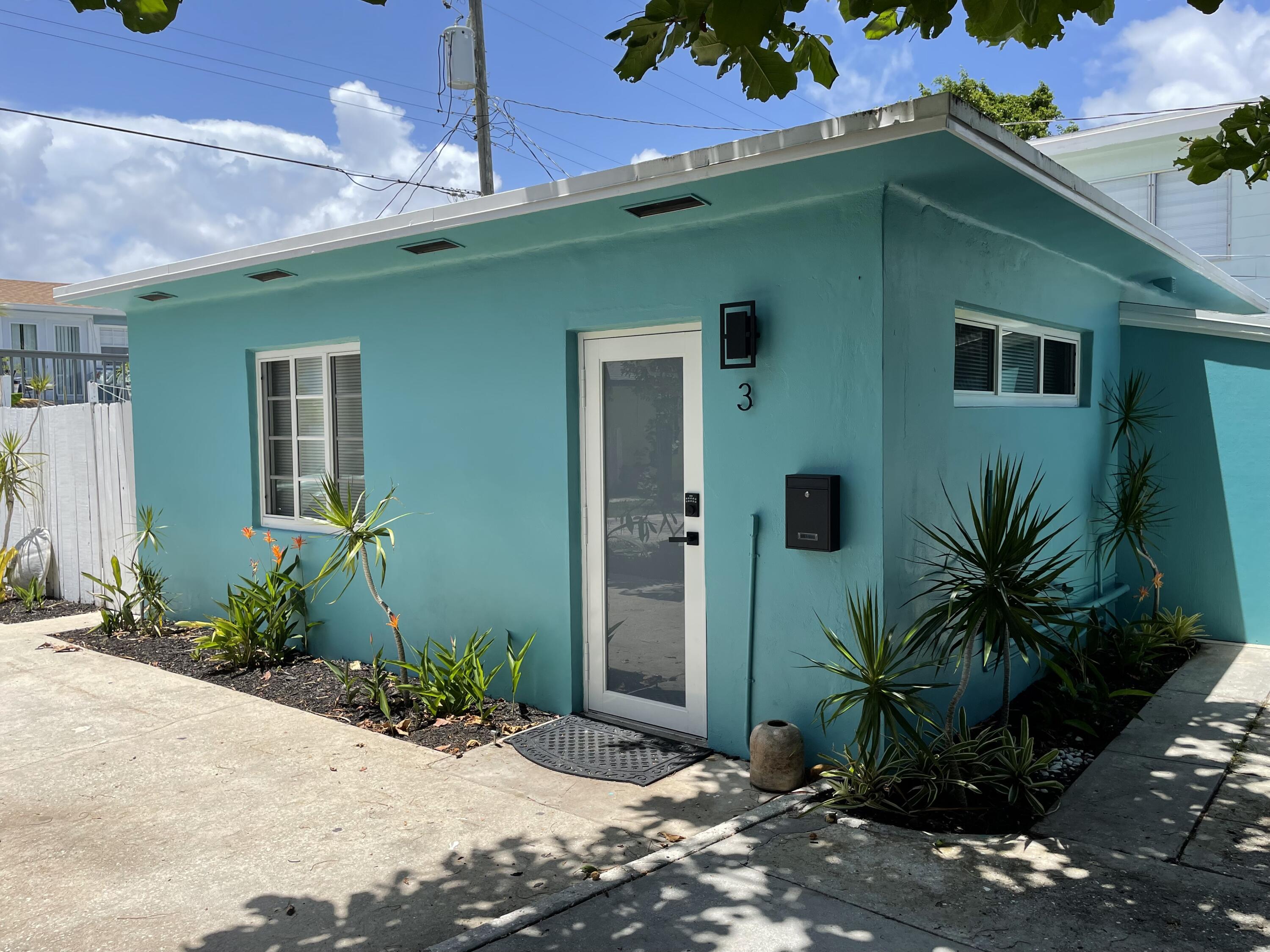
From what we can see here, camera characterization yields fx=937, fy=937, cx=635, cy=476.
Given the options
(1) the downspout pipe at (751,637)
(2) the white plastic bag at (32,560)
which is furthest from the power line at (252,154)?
(1) the downspout pipe at (751,637)

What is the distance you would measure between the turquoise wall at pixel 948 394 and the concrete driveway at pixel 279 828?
1593 mm

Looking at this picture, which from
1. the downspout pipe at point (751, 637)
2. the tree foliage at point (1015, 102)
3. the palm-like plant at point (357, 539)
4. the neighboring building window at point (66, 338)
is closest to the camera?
the downspout pipe at point (751, 637)

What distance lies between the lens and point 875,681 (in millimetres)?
4090

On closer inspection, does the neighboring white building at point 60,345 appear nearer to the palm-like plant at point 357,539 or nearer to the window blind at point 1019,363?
the palm-like plant at point 357,539

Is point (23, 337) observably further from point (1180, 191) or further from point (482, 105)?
point (1180, 191)

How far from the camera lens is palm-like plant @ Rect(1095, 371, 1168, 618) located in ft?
22.6

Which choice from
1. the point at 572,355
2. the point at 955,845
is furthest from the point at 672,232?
the point at 955,845

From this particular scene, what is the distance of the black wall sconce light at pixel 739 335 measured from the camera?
15.3 feet

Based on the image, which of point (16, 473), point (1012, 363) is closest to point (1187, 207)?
point (1012, 363)

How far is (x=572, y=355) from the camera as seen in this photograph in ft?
18.2

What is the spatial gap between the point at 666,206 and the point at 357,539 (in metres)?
2.91

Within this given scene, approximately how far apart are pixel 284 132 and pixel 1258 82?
89.5 ft

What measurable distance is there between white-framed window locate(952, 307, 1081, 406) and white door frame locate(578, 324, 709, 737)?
1.40 metres

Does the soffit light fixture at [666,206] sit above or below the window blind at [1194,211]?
below
